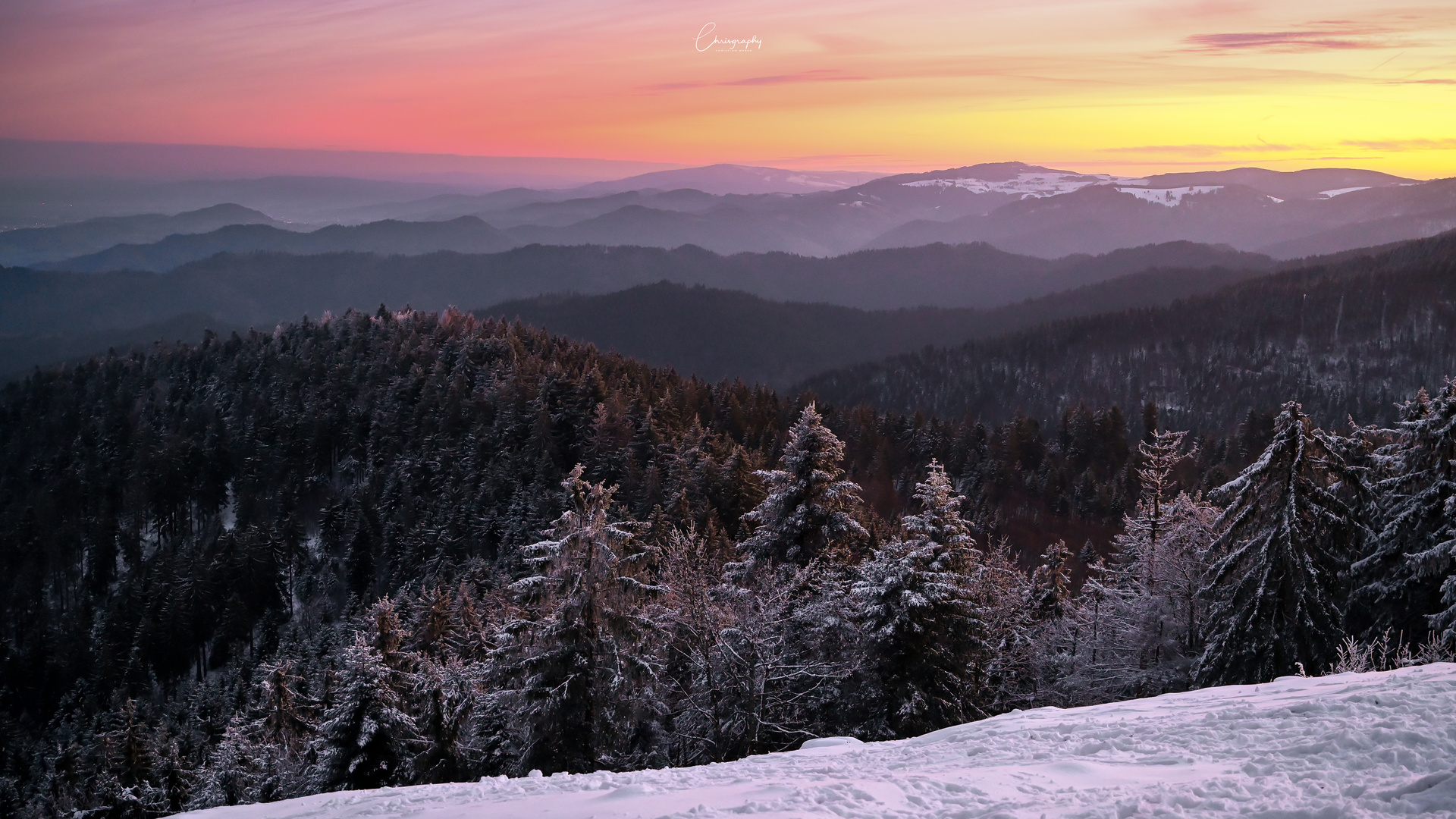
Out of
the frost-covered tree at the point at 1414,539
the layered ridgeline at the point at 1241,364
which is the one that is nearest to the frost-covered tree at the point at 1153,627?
the frost-covered tree at the point at 1414,539

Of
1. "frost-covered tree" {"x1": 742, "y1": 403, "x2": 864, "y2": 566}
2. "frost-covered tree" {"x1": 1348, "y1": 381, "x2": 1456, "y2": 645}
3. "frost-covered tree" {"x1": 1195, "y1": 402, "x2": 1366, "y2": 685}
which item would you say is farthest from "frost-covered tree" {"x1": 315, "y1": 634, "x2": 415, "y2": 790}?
"frost-covered tree" {"x1": 1348, "y1": 381, "x2": 1456, "y2": 645}

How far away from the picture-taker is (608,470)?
209 ft

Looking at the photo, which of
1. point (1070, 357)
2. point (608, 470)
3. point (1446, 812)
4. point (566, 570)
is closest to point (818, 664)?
point (566, 570)

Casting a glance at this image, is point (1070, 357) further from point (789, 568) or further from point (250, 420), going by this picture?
point (789, 568)

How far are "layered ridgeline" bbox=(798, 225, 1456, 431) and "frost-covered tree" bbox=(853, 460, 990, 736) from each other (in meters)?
148

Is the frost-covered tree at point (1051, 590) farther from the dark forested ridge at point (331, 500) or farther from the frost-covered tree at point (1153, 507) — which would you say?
the dark forested ridge at point (331, 500)

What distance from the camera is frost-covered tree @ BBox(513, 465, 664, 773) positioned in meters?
18.7

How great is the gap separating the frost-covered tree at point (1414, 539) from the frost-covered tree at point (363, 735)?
83.7ft

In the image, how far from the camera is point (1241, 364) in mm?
183875

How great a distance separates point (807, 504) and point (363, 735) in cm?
1362

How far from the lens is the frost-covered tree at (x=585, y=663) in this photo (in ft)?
61.4

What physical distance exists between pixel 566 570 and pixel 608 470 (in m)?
45.1

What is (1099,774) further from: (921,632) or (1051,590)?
(1051,590)

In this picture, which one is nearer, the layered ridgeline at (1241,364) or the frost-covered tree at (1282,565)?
the frost-covered tree at (1282,565)
